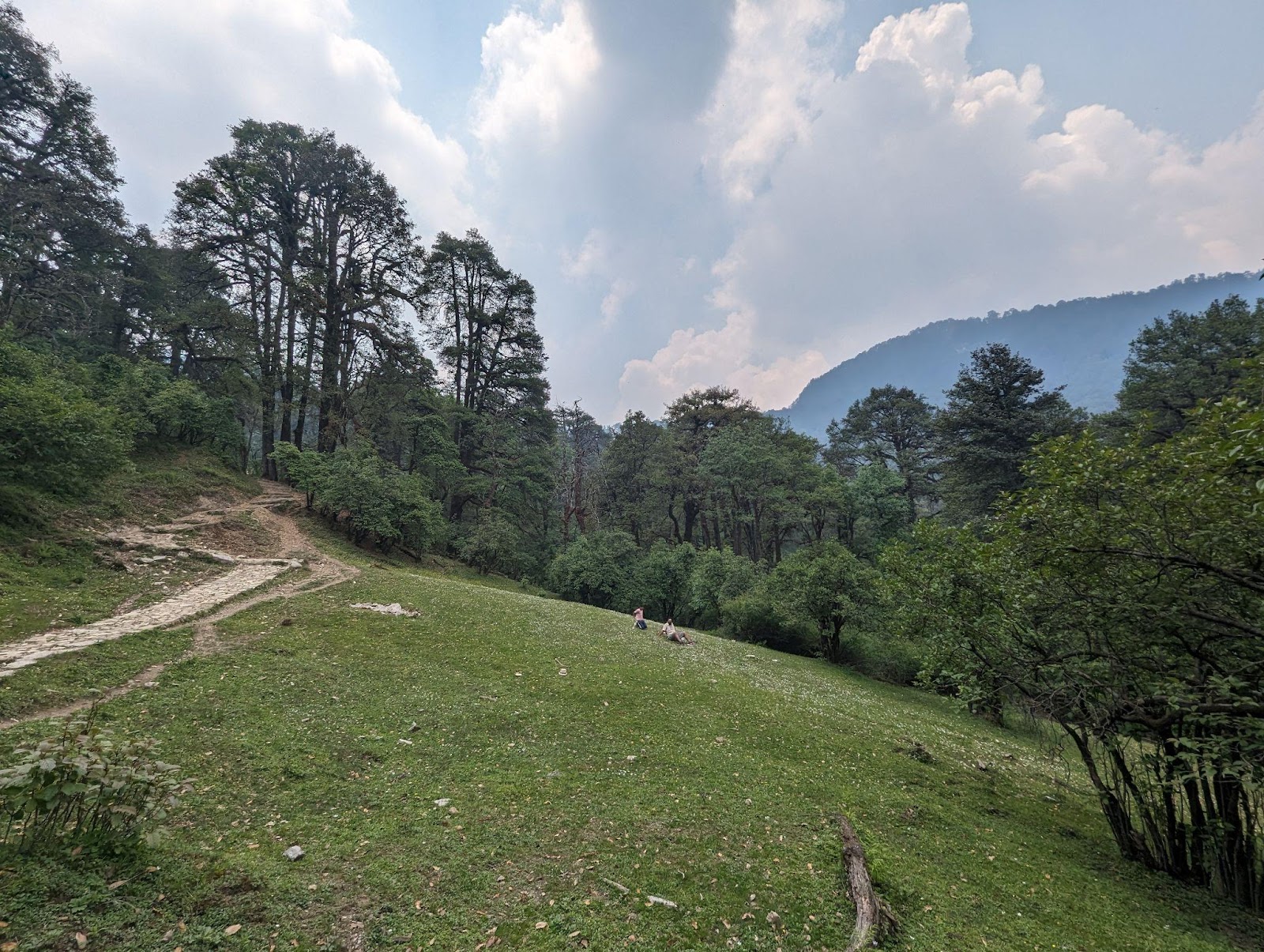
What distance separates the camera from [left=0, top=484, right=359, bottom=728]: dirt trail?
1006 centimetres

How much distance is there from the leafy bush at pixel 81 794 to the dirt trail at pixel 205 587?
4885mm

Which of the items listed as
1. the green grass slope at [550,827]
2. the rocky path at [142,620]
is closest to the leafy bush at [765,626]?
the green grass slope at [550,827]

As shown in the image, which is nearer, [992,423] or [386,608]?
[386,608]

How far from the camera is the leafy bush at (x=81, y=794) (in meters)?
4.30

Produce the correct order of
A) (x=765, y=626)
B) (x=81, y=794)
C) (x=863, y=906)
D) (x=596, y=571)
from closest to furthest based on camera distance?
1. (x=81, y=794)
2. (x=863, y=906)
3. (x=765, y=626)
4. (x=596, y=571)

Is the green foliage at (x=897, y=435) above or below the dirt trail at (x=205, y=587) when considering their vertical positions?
above

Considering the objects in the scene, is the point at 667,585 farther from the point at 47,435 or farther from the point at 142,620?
the point at 47,435

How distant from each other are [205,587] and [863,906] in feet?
70.9

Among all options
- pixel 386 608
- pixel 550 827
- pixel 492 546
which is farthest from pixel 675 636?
pixel 492 546

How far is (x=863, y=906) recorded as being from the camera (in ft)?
19.4

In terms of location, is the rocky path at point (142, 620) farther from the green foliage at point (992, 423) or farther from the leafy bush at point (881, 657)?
the green foliage at point (992, 423)

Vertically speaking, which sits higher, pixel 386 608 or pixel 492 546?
pixel 492 546

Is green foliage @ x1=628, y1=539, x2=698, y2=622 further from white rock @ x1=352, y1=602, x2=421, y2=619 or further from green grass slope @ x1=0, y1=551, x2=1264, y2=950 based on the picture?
green grass slope @ x1=0, y1=551, x2=1264, y2=950

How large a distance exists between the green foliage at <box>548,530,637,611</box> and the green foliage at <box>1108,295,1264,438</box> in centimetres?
3555
